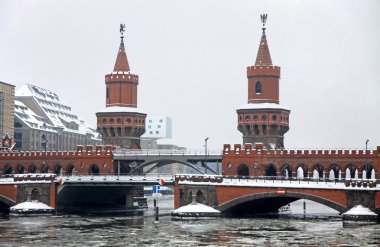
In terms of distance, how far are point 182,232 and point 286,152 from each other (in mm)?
33070

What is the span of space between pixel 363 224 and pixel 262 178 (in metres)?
23.2

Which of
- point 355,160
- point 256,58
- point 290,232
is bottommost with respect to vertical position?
point 290,232

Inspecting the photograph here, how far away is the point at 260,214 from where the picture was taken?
4924 inches

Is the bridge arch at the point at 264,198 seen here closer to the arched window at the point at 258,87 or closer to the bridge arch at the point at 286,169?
the bridge arch at the point at 286,169

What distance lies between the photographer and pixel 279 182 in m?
110

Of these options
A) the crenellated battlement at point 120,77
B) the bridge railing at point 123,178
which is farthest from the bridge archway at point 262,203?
the crenellated battlement at point 120,77

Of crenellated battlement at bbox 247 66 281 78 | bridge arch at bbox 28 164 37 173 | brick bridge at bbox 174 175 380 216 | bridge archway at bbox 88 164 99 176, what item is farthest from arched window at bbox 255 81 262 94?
bridge arch at bbox 28 164 37 173

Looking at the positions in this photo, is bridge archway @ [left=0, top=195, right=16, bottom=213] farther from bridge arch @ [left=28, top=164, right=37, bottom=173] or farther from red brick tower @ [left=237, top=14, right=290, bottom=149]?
red brick tower @ [left=237, top=14, right=290, bottom=149]

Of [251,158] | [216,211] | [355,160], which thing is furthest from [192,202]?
[355,160]

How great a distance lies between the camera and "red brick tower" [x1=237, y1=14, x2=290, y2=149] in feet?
443

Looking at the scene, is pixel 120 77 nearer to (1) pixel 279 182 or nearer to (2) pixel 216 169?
(2) pixel 216 169

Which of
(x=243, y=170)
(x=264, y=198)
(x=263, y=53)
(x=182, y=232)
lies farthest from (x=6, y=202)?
(x=263, y=53)

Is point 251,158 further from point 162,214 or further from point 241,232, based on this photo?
point 241,232

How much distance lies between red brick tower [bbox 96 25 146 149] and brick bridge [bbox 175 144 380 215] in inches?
1024
